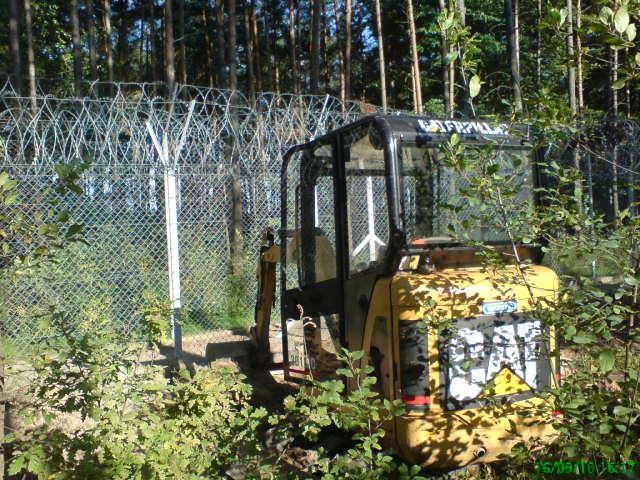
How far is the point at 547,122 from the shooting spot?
2.79m

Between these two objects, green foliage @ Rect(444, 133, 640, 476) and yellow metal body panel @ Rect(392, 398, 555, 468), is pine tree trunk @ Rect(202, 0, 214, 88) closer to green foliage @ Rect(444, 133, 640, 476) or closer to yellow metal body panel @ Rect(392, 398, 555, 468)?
yellow metal body panel @ Rect(392, 398, 555, 468)

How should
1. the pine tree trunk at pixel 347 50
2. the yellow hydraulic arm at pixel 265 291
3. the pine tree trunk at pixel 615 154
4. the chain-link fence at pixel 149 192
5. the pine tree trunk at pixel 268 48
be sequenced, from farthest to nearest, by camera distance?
the pine tree trunk at pixel 268 48
the pine tree trunk at pixel 347 50
the chain-link fence at pixel 149 192
the yellow hydraulic arm at pixel 265 291
the pine tree trunk at pixel 615 154

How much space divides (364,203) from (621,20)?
7.34ft

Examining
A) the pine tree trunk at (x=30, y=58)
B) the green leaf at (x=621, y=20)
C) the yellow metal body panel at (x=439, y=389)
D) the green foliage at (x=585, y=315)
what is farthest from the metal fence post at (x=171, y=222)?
the pine tree trunk at (x=30, y=58)

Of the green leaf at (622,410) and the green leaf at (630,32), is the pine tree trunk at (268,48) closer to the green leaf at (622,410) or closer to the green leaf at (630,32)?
the green leaf at (630,32)

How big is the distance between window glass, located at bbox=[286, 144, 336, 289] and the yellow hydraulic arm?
0.45m

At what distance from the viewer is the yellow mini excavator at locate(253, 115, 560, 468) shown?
3.41 m

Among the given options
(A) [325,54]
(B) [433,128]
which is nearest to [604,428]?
(B) [433,128]

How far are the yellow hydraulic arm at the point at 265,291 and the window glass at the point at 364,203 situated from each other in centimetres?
120

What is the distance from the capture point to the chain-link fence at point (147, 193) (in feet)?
21.8

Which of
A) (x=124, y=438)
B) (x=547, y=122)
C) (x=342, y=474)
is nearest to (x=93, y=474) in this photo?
(x=124, y=438)

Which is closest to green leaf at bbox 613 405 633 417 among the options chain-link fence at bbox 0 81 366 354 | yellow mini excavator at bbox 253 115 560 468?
yellow mini excavator at bbox 253 115 560 468

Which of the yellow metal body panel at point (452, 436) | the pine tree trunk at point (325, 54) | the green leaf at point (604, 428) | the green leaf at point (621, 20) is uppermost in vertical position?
the pine tree trunk at point (325, 54)

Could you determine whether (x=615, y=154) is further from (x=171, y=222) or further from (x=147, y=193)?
(x=147, y=193)
